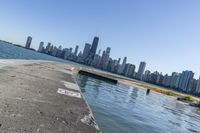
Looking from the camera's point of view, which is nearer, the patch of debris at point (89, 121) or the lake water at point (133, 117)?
the patch of debris at point (89, 121)

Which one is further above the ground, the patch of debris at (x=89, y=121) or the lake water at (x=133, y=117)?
the patch of debris at (x=89, y=121)

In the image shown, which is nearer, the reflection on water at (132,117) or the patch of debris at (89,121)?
the patch of debris at (89,121)

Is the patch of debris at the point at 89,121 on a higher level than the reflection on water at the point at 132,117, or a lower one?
higher

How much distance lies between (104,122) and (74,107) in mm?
5058

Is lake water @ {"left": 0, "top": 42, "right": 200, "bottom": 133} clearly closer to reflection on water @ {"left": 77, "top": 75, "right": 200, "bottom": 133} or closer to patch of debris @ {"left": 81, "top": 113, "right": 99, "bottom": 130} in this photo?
reflection on water @ {"left": 77, "top": 75, "right": 200, "bottom": 133}

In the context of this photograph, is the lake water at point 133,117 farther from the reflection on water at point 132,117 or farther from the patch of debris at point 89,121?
the patch of debris at point 89,121

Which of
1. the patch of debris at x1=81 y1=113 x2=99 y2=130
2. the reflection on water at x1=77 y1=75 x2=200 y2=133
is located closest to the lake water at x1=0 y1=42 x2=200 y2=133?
the reflection on water at x1=77 y1=75 x2=200 y2=133

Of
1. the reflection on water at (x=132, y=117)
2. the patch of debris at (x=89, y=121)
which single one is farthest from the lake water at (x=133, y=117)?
the patch of debris at (x=89, y=121)

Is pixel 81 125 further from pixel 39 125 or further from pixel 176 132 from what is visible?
pixel 176 132

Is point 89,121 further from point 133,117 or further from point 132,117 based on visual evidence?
point 133,117

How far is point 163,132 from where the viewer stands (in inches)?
551

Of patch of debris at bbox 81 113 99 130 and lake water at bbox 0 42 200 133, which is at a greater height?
patch of debris at bbox 81 113 99 130

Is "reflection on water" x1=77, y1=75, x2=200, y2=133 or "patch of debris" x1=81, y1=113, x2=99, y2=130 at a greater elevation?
"patch of debris" x1=81, y1=113, x2=99, y2=130

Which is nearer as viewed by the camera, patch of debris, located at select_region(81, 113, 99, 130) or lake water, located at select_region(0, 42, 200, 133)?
patch of debris, located at select_region(81, 113, 99, 130)
